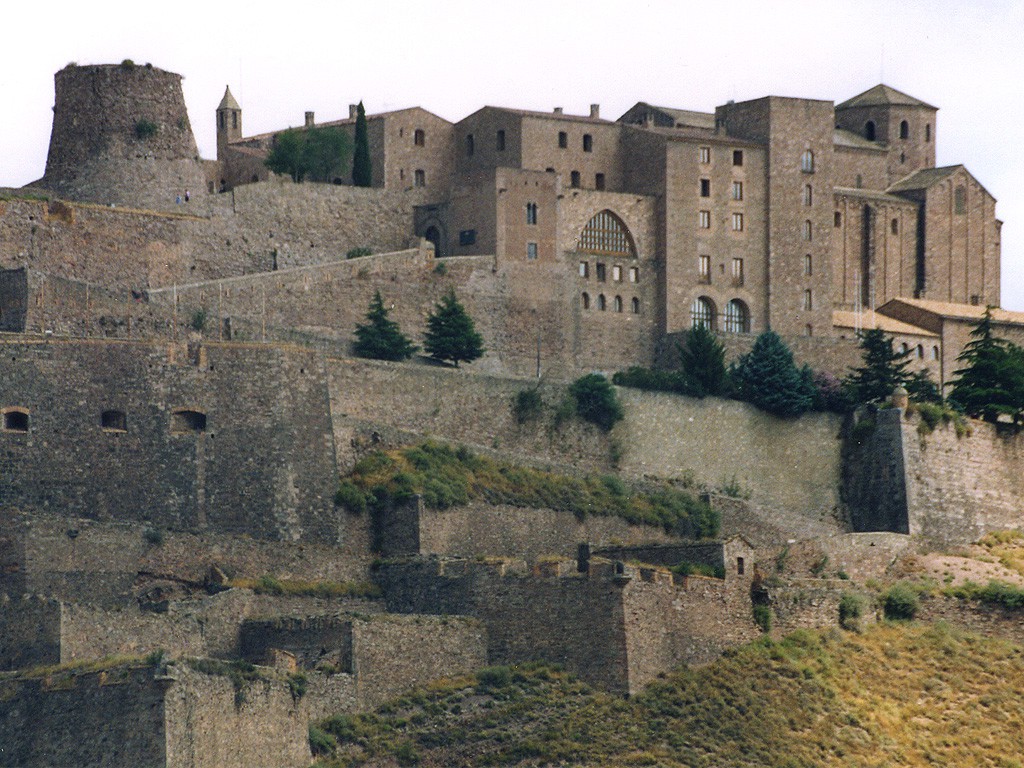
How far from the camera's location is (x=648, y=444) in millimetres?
77125

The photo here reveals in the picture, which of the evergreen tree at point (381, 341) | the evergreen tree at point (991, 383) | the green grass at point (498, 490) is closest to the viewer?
the green grass at point (498, 490)

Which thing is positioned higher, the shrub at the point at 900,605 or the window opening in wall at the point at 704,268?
the window opening in wall at the point at 704,268

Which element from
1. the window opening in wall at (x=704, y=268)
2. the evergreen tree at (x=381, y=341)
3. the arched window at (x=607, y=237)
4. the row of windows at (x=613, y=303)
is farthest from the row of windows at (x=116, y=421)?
the window opening in wall at (x=704, y=268)

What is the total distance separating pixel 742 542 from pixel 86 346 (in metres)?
13.8

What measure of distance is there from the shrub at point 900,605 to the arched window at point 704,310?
18371 mm

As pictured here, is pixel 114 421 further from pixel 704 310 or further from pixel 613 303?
pixel 704 310

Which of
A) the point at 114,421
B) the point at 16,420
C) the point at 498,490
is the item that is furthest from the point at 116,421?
the point at 498,490

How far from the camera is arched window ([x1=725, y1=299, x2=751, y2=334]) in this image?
8506cm

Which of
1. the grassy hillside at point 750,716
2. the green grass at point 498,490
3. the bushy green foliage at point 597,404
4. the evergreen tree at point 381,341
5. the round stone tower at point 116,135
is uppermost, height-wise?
the round stone tower at point 116,135

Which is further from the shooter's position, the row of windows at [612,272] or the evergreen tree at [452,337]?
the row of windows at [612,272]

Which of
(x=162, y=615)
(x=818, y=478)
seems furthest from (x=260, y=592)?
(x=818, y=478)

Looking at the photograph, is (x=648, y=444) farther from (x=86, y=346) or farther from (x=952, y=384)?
(x=86, y=346)

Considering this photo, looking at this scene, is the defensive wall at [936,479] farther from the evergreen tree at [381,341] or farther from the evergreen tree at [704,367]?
the evergreen tree at [381,341]

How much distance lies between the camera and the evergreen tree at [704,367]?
79250mm
